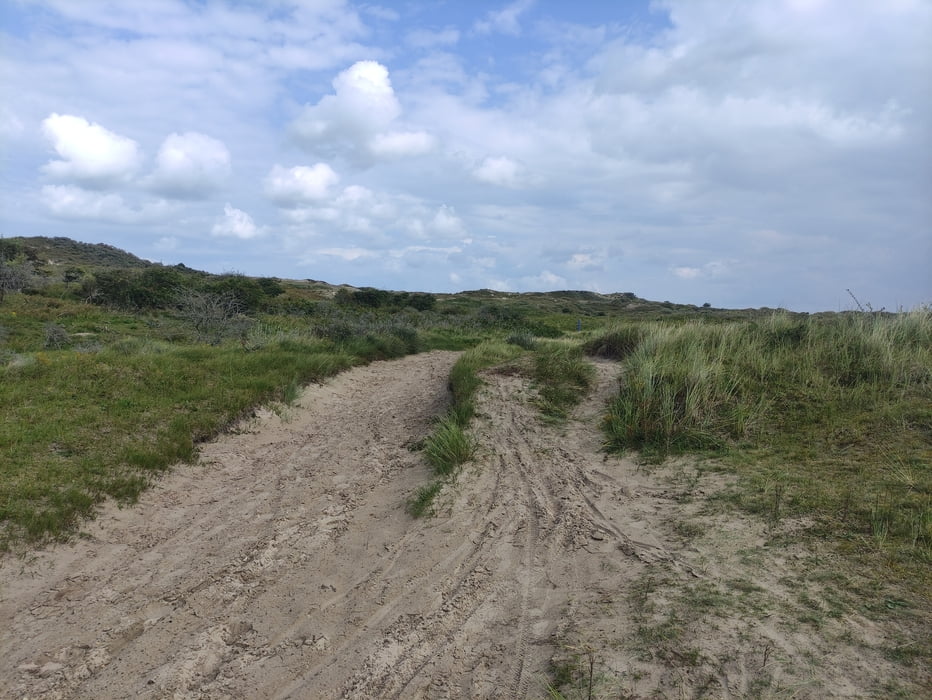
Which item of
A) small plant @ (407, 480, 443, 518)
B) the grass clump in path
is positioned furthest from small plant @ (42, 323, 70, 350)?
small plant @ (407, 480, 443, 518)

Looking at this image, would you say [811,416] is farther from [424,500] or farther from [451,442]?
[424,500]

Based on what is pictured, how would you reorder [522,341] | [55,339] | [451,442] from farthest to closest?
[522,341] → [55,339] → [451,442]

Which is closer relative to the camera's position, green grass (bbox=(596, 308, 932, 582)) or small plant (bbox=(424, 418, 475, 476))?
green grass (bbox=(596, 308, 932, 582))

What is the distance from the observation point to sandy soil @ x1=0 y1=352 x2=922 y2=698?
128 inches

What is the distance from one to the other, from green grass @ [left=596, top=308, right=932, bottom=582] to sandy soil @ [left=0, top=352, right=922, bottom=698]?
1.93 feet

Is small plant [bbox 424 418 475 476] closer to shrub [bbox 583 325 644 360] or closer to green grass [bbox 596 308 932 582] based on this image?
green grass [bbox 596 308 932 582]

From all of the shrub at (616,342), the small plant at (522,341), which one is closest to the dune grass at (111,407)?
the small plant at (522,341)

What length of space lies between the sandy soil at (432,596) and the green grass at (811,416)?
0.59m

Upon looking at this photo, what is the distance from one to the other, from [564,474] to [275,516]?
9.96ft

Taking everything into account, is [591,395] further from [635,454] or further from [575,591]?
[575,591]

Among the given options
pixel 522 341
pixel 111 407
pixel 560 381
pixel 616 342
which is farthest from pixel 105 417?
pixel 522 341

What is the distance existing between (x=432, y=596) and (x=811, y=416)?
5.14 metres

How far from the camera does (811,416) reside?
6855 mm

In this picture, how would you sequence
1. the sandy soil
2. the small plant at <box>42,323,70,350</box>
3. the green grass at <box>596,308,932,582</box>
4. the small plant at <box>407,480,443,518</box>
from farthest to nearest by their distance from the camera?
the small plant at <box>42,323,70,350</box>
the small plant at <box>407,480,443,518</box>
the green grass at <box>596,308,932,582</box>
the sandy soil
